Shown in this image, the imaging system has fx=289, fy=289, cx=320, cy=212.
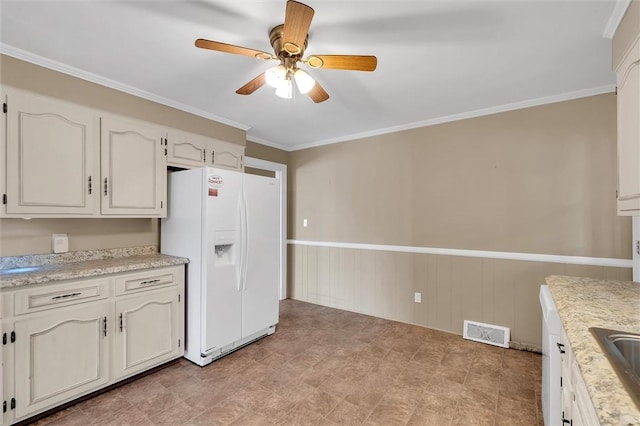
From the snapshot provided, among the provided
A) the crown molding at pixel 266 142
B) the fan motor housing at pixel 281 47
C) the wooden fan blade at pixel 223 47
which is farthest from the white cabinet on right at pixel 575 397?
the crown molding at pixel 266 142

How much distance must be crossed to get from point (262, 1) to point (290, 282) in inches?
147

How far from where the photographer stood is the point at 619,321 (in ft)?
3.86

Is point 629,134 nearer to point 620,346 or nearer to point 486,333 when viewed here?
point 620,346

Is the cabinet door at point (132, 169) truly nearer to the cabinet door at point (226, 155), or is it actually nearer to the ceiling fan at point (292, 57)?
the cabinet door at point (226, 155)

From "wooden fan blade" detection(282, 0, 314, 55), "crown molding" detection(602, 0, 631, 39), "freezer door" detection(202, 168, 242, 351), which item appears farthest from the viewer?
"freezer door" detection(202, 168, 242, 351)

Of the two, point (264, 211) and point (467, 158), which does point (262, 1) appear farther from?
point (467, 158)

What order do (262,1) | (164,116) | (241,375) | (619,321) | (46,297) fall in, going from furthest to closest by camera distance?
1. (164,116)
2. (241,375)
3. (46,297)
4. (262,1)
5. (619,321)

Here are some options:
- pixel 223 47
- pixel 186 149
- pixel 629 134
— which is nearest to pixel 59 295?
pixel 186 149

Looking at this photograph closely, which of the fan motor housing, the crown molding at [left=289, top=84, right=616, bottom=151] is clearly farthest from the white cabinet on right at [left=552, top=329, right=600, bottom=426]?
the crown molding at [left=289, top=84, right=616, bottom=151]

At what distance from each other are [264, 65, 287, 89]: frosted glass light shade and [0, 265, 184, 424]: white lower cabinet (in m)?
1.76

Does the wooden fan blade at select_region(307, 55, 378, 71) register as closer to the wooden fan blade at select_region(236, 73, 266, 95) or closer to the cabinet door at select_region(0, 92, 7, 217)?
the wooden fan blade at select_region(236, 73, 266, 95)

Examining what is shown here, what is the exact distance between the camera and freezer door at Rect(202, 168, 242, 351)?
2.49 metres

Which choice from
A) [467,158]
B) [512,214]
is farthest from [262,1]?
[512,214]

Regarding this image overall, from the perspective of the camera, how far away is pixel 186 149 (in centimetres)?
290
